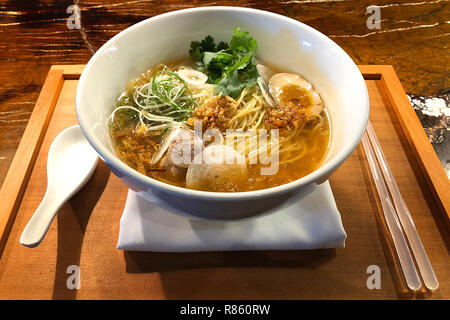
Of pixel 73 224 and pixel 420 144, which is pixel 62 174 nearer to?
pixel 73 224

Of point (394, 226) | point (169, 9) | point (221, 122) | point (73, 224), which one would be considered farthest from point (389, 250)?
A: point (169, 9)

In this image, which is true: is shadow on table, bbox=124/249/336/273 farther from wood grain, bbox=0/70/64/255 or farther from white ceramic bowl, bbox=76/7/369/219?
wood grain, bbox=0/70/64/255

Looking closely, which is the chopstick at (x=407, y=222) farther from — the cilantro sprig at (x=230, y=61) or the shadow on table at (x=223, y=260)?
the cilantro sprig at (x=230, y=61)

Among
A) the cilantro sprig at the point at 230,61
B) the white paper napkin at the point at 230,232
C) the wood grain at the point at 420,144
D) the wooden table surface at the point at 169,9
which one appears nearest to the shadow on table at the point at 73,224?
the white paper napkin at the point at 230,232

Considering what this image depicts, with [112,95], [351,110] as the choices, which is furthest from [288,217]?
[112,95]
